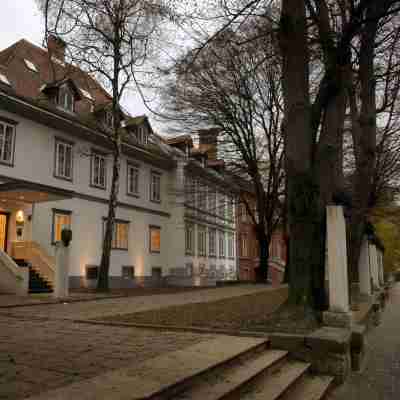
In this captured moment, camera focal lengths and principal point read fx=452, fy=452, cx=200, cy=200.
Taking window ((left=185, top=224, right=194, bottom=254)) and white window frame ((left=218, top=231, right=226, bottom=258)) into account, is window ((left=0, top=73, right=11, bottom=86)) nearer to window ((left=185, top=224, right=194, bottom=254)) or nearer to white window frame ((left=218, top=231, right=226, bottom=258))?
window ((left=185, top=224, right=194, bottom=254))

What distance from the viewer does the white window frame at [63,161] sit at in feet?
68.7

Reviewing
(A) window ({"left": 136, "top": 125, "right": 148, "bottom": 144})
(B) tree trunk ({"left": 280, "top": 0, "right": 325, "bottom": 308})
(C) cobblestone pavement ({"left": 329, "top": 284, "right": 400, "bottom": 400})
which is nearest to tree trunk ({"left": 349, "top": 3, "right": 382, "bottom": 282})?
(C) cobblestone pavement ({"left": 329, "top": 284, "right": 400, "bottom": 400})

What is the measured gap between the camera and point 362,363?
319 inches

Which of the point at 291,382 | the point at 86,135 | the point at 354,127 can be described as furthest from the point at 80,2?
the point at 86,135

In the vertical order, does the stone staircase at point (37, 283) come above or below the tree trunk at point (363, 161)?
below

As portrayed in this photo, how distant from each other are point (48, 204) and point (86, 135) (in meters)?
4.12

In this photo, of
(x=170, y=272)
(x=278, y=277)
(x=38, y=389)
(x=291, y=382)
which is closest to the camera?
(x=38, y=389)

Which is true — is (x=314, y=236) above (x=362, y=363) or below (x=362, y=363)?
above

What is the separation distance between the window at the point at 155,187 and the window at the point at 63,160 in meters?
7.50

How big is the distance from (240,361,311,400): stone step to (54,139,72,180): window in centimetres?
1673

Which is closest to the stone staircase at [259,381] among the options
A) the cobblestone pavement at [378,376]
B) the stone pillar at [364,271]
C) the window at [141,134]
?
the cobblestone pavement at [378,376]

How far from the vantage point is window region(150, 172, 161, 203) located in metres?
28.5

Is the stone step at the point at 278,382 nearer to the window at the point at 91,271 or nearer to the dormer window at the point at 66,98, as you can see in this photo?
the window at the point at 91,271

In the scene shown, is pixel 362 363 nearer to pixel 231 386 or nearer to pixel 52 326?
pixel 231 386
